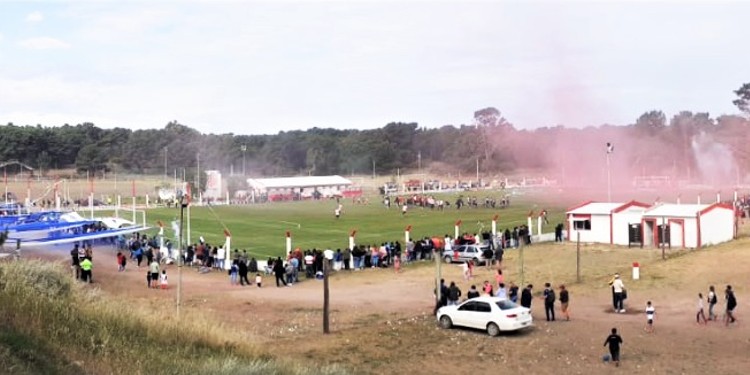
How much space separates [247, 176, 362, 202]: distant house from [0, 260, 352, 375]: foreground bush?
253 ft

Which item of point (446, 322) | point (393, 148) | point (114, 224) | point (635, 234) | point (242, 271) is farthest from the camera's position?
point (393, 148)

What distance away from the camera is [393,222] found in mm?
66250

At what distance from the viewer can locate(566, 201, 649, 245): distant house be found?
47.8 m

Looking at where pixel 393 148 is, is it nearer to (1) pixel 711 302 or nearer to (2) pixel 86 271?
(2) pixel 86 271

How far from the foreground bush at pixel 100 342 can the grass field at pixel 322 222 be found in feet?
84.6

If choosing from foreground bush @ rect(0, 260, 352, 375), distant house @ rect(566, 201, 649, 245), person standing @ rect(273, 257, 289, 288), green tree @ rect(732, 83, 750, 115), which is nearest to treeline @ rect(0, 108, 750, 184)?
green tree @ rect(732, 83, 750, 115)

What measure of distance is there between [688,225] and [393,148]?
128 meters

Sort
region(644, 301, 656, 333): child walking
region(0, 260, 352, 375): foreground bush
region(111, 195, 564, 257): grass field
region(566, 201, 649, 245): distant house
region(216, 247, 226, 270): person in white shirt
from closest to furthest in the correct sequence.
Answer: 1. region(0, 260, 352, 375): foreground bush
2. region(644, 301, 656, 333): child walking
3. region(216, 247, 226, 270): person in white shirt
4. region(566, 201, 649, 245): distant house
5. region(111, 195, 564, 257): grass field

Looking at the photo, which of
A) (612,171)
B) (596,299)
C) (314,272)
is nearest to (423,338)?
(596,299)

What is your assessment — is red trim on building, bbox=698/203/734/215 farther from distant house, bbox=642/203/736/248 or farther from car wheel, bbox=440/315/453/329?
car wheel, bbox=440/315/453/329

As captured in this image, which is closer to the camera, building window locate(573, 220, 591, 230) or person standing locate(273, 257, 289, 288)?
person standing locate(273, 257, 289, 288)

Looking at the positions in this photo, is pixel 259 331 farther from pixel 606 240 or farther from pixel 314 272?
pixel 606 240

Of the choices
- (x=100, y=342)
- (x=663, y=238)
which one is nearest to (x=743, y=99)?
(x=663, y=238)

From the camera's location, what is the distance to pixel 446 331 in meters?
26.1
